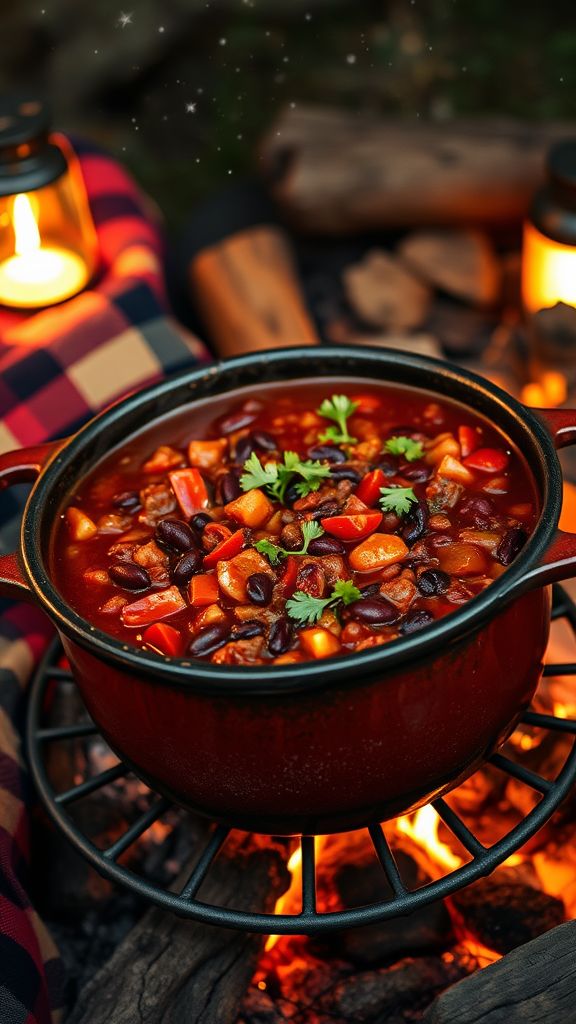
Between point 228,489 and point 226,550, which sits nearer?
point 226,550

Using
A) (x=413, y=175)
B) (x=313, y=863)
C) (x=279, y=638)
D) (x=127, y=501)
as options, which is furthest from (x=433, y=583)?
(x=413, y=175)

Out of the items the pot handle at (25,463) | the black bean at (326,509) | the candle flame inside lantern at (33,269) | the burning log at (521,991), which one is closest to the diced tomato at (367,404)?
the black bean at (326,509)

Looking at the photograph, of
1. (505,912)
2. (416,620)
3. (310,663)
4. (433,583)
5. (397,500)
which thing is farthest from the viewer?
(505,912)

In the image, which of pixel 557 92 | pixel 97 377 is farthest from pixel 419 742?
pixel 557 92

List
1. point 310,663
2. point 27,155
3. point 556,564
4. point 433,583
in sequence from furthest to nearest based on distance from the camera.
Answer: point 27,155
point 433,583
point 556,564
point 310,663

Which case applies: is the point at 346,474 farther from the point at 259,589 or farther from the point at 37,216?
the point at 37,216

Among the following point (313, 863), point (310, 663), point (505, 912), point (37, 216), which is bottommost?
point (505, 912)

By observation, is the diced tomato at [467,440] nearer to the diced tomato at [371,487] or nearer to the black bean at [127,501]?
the diced tomato at [371,487]
